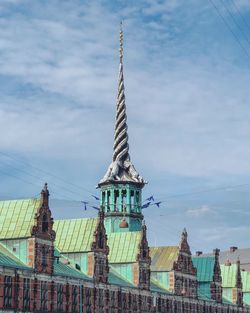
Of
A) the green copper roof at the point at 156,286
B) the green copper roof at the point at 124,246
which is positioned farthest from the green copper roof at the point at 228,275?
the green copper roof at the point at 124,246

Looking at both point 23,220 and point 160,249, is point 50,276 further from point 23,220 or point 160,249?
point 160,249

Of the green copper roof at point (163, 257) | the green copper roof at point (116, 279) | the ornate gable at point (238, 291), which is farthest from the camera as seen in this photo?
the ornate gable at point (238, 291)

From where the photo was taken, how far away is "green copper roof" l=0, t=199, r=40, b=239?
265 ft

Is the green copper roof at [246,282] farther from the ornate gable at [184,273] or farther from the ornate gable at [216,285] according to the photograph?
the ornate gable at [184,273]

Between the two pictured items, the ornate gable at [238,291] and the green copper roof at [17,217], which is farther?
the ornate gable at [238,291]

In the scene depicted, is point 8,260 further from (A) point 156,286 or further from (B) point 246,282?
(B) point 246,282

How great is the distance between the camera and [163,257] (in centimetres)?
11300

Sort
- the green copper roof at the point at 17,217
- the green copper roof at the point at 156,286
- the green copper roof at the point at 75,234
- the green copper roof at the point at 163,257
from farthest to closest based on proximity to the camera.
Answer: the green copper roof at the point at 163,257, the green copper roof at the point at 156,286, the green copper roof at the point at 75,234, the green copper roof at the point at 17,217

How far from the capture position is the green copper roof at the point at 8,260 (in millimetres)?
73731

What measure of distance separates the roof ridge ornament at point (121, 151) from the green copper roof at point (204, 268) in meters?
17.7

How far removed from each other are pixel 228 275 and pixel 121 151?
30758 mm

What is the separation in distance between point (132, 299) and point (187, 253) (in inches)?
833

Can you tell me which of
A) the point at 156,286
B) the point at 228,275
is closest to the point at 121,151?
the point at 156,286

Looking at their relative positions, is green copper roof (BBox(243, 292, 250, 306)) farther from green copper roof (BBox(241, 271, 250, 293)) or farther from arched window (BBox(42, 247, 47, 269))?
arched window (BBox(42, 247, 47, 269))
